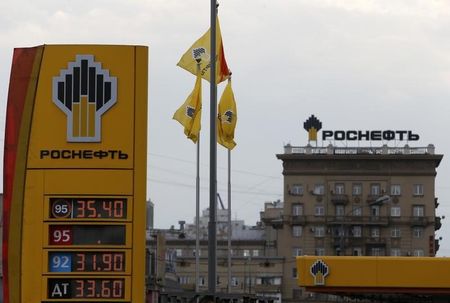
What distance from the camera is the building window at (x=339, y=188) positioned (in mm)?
136750

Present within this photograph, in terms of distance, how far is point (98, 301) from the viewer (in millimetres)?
25141

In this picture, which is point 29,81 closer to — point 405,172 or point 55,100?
point 55,100

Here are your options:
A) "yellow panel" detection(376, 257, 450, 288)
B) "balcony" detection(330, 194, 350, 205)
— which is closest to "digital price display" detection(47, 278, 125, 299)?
"yellow panel" detection(376, 257, 450, 288)

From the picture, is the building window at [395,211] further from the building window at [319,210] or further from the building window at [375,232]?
the building window at [319,210]

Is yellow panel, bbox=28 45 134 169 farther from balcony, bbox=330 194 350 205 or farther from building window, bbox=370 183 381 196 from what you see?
building window, bbox=370 183 381 196

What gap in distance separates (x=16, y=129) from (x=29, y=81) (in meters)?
0.92

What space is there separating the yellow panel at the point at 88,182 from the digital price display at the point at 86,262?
1109mm

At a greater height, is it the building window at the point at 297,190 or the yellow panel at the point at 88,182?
the building window at the point at 297,190

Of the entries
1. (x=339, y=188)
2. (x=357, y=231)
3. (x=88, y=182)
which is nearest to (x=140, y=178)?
(x=88, y=182)

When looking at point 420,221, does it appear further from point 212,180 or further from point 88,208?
point 88,208

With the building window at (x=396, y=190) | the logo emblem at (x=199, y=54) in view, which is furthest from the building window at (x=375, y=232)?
the logo emblem at (x=199, y=54)

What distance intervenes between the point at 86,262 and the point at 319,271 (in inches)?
1057

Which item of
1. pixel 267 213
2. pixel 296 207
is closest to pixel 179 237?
pixel 267 213

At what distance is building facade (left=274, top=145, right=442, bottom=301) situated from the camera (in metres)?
136
